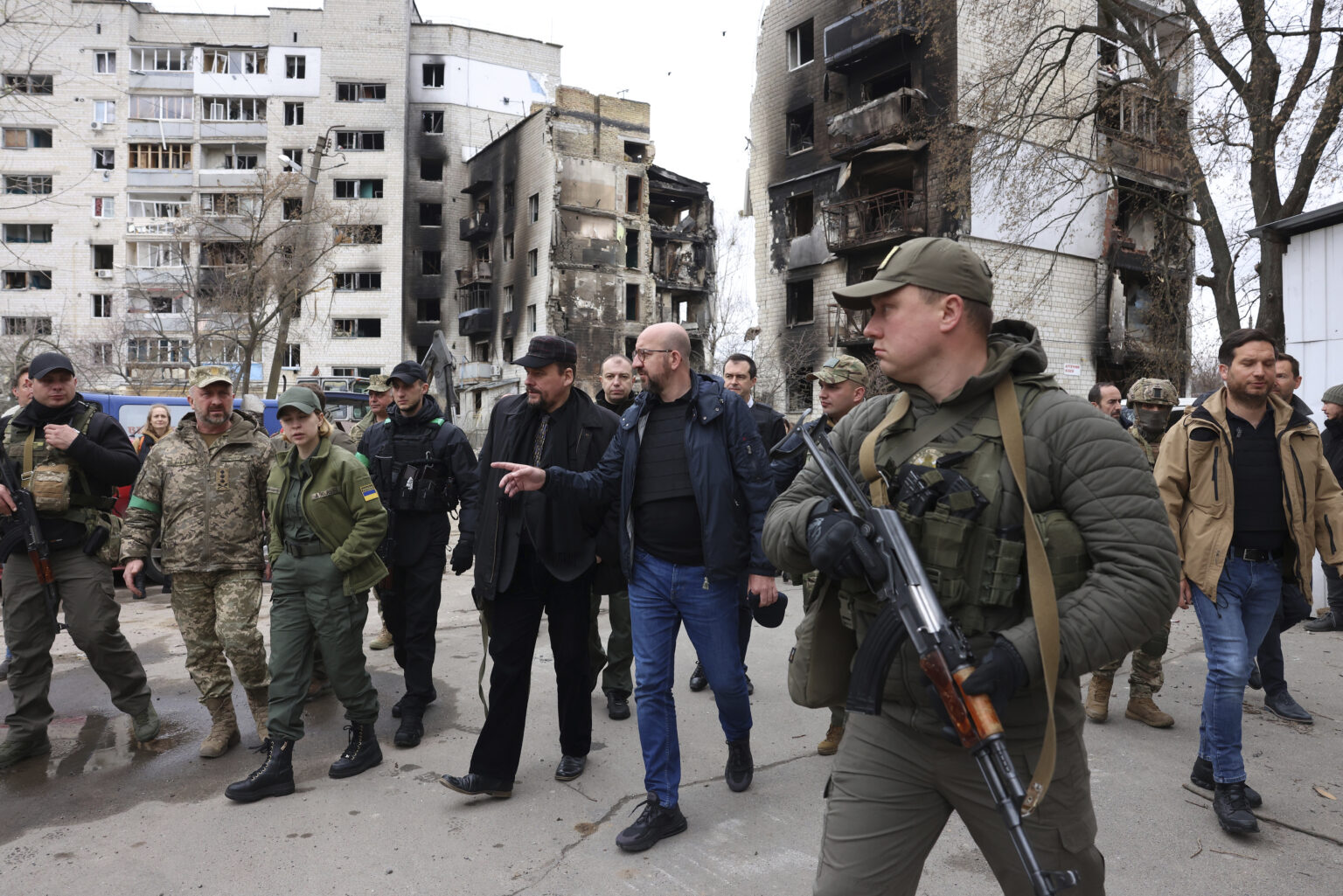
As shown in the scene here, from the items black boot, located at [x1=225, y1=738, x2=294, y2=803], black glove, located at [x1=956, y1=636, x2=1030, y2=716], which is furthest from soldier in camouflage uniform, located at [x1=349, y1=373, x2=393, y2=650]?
black glove, located at [x1=956, y1=636, x2=1030, y2=716]

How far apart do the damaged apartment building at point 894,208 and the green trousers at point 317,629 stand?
20521 mm

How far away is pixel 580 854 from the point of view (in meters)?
3.33

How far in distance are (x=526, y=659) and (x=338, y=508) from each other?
4.44 ft

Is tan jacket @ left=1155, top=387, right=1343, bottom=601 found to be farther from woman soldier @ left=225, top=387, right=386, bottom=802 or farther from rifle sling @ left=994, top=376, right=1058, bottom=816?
woman soldier @ left=225, top=387, right=386, bottom=802

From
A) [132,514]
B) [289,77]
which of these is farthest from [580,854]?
[289,77]

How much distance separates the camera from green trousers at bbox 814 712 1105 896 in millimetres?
1865

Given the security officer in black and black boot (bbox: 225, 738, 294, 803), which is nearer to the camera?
black boot (bbox: 225, 738, 294, 803)

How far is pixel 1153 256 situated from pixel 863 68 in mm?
10893

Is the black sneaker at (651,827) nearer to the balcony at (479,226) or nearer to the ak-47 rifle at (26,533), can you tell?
the ak-47 rifle at (26,533)

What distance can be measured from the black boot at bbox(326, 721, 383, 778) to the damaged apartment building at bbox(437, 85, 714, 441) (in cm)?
3200

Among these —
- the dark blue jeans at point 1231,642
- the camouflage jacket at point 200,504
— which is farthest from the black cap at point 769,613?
A: the camouflage jacket at point 200,504

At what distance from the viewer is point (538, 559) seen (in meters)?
3.91

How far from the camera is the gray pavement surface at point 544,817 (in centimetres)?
313

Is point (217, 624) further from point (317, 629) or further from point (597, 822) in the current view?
point (597, 822)
